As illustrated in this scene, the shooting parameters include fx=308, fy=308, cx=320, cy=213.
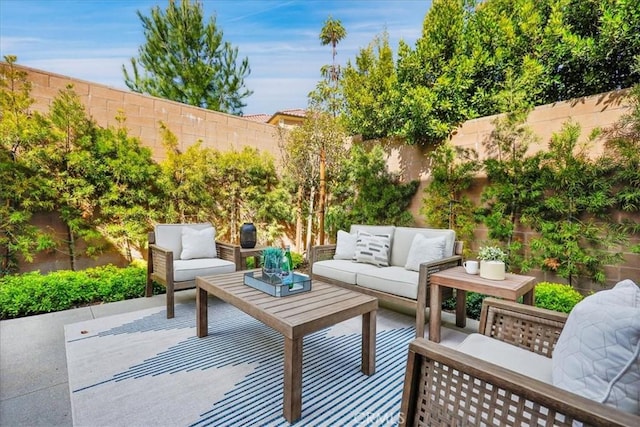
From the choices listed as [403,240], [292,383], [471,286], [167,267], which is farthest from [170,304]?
[471,286]

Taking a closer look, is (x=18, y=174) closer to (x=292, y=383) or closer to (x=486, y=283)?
(x=292, y=383)

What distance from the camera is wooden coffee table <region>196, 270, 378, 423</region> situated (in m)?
1.71

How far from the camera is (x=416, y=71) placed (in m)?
4.59

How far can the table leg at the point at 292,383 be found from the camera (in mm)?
1690

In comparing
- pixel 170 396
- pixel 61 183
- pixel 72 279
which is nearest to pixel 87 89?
pixel 61 183

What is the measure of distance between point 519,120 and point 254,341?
387 cm

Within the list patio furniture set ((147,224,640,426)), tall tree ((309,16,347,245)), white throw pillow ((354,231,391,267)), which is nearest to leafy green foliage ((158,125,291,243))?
tall tree ((309,16,347,245))

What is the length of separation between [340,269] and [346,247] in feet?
1.62

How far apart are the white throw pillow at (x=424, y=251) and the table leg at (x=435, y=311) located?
1.47ft

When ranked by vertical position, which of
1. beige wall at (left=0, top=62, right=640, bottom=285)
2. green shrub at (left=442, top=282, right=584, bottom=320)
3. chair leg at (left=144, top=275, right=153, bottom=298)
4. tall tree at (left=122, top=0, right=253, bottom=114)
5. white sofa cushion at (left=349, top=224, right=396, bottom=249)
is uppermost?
tall tree at (left=122, top=0, right=253, bottom=114)

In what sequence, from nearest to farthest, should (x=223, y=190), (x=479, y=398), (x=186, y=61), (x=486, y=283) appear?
1. (x=479, y=398)
2. (x=486, y=283)
3. (x=223, y=190)
4. (x=186, y=61)

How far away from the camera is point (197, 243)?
12.8ft

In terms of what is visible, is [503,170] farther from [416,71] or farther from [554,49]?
[416,71]

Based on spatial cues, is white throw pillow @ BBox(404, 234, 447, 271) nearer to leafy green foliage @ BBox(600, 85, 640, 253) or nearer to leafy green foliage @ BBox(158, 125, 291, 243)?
leafy green foliage @ BBox(600, 85, 640, 253)
